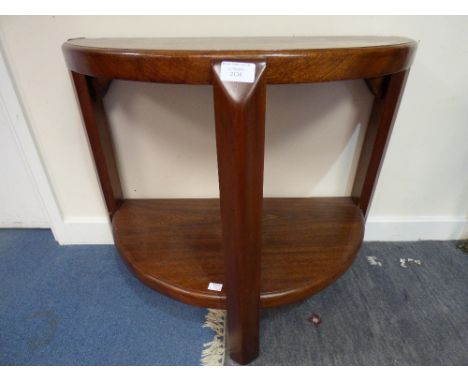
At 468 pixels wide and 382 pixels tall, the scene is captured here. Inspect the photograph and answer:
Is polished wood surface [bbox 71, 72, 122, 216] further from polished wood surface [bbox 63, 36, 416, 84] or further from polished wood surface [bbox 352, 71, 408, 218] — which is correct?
polished wood surface [bbox 352, 71, 408, 218]

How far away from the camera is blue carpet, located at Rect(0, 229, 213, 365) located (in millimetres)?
691

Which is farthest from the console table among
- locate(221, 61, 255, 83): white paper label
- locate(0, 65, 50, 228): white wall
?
locate(0, 65, 50, 228): white wall

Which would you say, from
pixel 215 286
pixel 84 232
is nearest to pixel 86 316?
pixel 84 232

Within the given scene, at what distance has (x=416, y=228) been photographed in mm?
994

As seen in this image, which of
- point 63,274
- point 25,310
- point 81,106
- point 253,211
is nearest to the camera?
point 253,211

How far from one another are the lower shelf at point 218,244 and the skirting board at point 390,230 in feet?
0.54

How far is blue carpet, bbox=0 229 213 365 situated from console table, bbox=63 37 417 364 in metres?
0.17

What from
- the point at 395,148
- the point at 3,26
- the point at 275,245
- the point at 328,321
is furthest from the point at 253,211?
the point at 3,26

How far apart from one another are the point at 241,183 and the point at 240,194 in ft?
0.06

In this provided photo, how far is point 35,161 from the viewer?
86 centimetres

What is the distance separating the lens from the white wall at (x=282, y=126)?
695mm

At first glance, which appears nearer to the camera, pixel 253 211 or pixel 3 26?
pixel 253 211

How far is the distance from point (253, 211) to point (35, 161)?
0.73 meters
